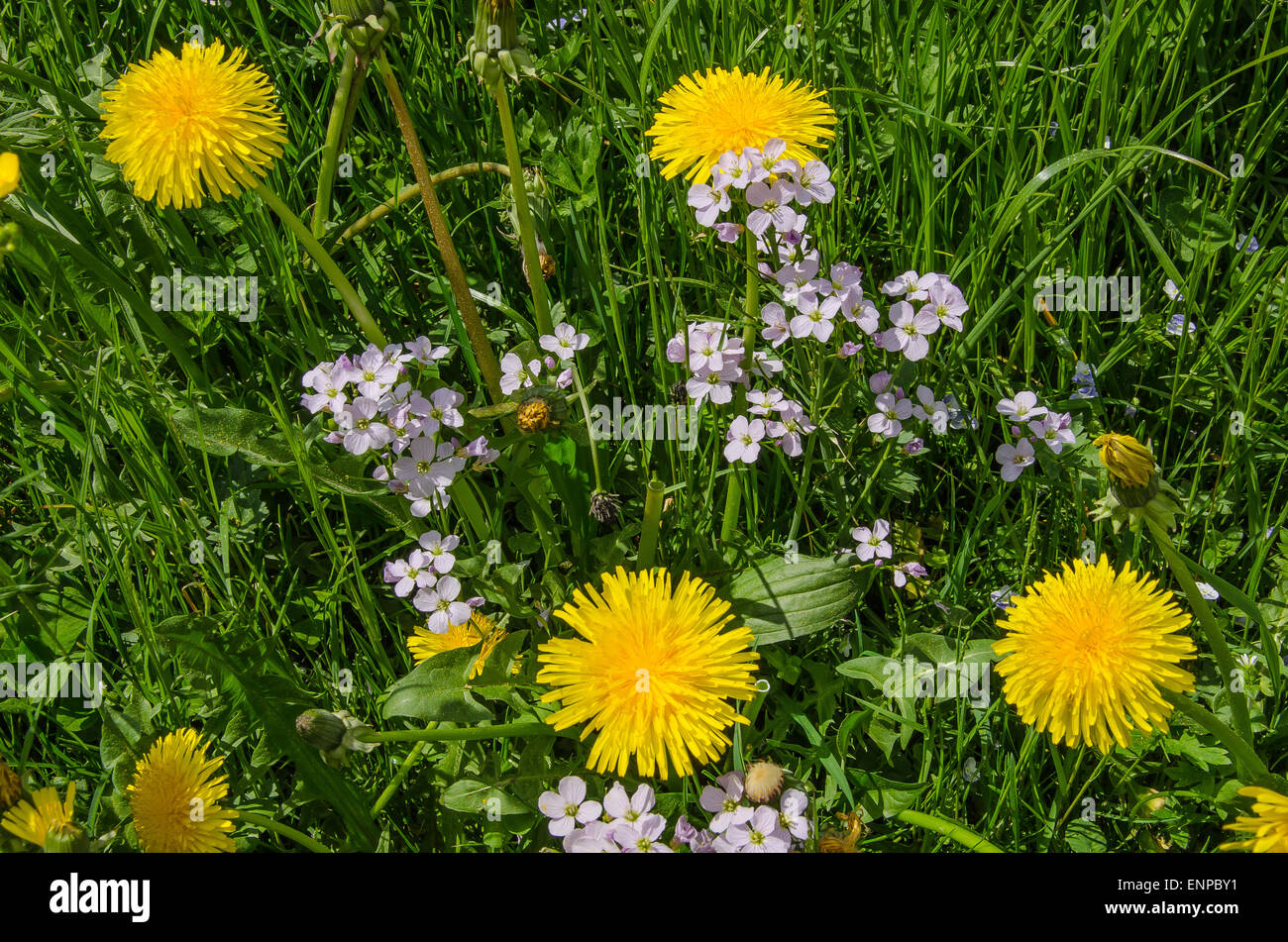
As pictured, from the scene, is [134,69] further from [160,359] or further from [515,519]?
[515,519]

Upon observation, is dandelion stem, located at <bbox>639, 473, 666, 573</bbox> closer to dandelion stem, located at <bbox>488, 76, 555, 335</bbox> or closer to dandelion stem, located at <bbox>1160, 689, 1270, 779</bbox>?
dandelion stem, located at <bbox>488, 76, 555, 335</bbox>

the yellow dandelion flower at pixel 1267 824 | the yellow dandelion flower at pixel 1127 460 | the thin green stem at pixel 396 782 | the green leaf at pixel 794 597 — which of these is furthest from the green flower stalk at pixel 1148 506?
the thin green stem at pixel 396 782

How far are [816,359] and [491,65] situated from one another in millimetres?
844

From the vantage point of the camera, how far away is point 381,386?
197 centimetres

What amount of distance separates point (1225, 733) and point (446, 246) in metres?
1.61

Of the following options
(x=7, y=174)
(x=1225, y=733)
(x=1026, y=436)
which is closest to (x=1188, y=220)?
(x=1026, y=436)

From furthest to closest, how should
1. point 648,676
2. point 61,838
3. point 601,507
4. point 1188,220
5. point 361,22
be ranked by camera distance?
1. point 1188,220
2. point 601,507
3. point 361,22
4. point 648,676
5. point 61,838

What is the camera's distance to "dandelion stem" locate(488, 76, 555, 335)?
1.87 metres

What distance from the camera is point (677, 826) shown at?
1.74m

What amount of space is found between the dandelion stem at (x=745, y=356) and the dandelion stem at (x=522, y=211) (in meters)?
0.40

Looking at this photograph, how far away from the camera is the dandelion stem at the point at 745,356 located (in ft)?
6.66

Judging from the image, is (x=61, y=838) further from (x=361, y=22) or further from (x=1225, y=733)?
(x=1225, y=733)

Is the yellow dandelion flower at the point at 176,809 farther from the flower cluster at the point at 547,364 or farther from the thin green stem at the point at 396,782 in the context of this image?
the flower cluster at the point at 547,364
